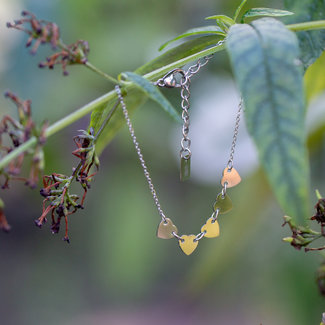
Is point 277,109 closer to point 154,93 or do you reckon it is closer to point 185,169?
point 154,93

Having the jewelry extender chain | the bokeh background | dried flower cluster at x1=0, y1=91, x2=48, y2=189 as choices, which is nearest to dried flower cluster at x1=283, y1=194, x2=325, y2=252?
the jewelry extender chain

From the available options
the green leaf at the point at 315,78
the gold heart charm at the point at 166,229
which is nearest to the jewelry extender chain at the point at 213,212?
the gold heart charm at the point at 166,229

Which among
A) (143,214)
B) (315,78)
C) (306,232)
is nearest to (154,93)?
(306,232)

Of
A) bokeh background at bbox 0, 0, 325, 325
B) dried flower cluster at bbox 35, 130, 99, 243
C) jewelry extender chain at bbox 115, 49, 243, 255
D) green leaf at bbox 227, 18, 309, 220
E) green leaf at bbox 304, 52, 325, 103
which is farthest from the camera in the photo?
bokeh background at bbox 0, 0, 325, 325

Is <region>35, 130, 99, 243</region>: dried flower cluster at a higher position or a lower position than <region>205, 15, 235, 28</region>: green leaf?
lower

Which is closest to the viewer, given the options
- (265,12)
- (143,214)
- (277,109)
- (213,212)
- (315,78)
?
(277,109)

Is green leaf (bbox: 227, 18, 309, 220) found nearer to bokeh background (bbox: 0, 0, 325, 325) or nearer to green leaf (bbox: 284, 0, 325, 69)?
green leaf (bbox: 284, 0, 325, 69)
